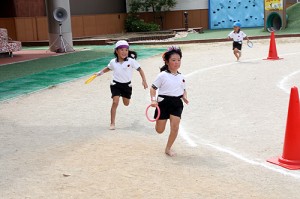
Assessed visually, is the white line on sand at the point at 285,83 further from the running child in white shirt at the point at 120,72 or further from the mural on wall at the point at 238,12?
the mural on wall at the point at 238,12

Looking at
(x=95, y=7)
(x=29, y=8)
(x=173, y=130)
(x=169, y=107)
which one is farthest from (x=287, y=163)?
(x=95, y=7)

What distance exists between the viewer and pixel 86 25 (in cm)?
3038

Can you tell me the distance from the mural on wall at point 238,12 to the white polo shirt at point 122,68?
27320mm

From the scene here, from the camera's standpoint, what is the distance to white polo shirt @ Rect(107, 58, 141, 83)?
24.0 feet

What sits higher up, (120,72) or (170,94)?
(120,72)

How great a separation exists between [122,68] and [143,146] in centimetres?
165

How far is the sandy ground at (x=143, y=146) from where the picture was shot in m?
4.65

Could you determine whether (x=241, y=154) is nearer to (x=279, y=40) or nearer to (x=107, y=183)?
(x=107, y=183)

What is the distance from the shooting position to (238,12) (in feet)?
109

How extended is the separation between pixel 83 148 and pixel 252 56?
11.5 m

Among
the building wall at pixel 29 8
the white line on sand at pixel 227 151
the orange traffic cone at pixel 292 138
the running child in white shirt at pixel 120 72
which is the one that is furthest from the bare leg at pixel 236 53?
the building wall at pixel 29 8

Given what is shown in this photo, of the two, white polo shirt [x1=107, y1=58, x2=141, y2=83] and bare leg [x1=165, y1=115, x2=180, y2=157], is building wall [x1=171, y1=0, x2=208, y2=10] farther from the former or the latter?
bare leg [x1=165, y1=115, x2=180, y2=157]

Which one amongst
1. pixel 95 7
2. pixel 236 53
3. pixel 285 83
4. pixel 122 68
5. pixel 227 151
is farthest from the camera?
pixel 95 7

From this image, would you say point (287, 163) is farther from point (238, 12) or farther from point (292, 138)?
point (238, 12)
